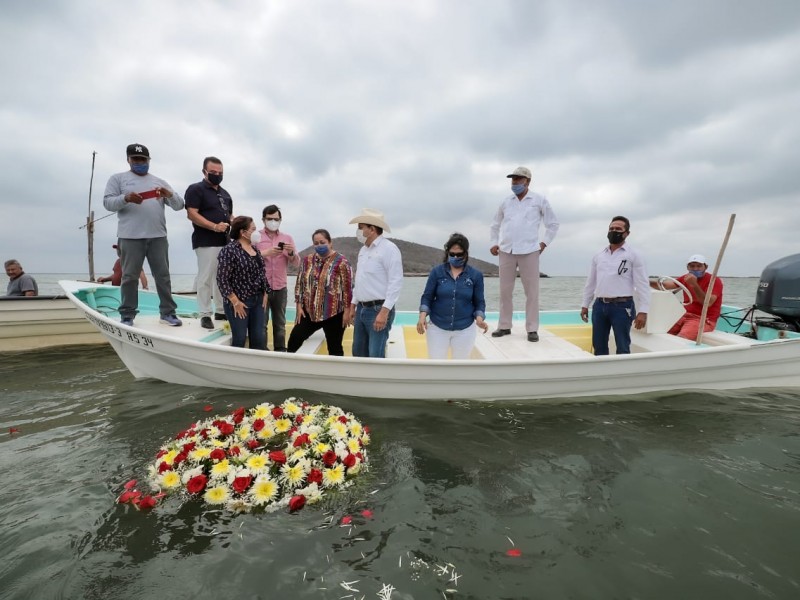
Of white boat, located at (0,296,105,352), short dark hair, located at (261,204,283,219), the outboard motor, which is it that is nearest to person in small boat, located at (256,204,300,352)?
short dark hair, located at (261,204,283,219)

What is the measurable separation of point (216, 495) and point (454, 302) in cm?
283

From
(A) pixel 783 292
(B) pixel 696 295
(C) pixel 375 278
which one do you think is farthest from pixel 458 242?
(A) pixel 783 292

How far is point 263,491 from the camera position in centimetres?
269

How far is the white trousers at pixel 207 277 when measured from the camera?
548 centimetres

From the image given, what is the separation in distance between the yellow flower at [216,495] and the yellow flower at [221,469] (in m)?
0.10

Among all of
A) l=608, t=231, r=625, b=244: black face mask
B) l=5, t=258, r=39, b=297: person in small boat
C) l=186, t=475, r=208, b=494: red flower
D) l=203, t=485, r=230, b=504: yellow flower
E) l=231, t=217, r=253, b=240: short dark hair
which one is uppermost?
l=231, t=217, r=253, b=240: short dark hair

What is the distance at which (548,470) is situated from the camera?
3.31 m

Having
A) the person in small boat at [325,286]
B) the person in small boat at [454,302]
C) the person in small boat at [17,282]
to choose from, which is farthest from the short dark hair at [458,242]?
the person in small boat at [17,282]

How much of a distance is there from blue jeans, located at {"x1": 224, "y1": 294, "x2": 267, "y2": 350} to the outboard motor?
770 centimetres

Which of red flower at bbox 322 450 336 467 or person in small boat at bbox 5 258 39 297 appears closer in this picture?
red flower at bbox 322 450 336 467

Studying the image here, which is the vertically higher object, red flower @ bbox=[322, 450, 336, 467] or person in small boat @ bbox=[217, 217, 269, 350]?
person in small boat @ bbox=[217, 217, 269, 350]

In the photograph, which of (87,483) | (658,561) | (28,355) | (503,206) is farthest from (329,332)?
(28,355)

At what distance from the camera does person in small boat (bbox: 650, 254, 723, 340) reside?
20.2 feet

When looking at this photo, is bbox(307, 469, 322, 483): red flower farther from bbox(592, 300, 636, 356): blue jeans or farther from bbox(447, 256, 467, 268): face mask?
bbox(592, 300, 636, 356): blue jeans
